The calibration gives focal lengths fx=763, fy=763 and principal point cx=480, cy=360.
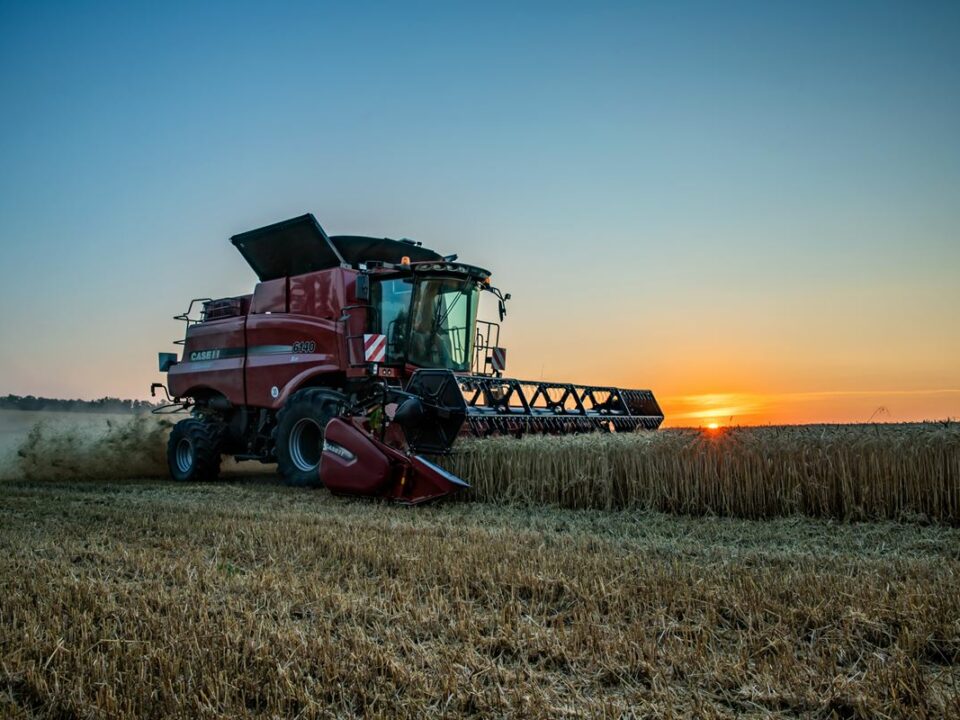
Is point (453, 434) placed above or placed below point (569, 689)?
above

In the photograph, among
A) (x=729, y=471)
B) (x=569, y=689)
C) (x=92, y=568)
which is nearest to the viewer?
(x=569, y=689)

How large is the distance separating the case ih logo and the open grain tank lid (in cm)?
133

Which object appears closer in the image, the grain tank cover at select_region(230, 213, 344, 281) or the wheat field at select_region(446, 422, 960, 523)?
the wheat field at select_region(446, 422, 960, 523)

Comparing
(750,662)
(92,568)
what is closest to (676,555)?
(750,662)

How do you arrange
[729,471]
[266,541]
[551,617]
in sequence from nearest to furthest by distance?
[551,617]
[266,541]
[729,471]

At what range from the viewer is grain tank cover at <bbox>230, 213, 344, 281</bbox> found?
10023 mm

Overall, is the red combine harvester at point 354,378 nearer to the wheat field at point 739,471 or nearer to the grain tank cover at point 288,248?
the grain tank cover at point 288,248

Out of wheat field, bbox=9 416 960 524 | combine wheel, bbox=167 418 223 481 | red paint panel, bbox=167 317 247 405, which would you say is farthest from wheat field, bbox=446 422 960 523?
combine wheel, bbox=167 418 223 481

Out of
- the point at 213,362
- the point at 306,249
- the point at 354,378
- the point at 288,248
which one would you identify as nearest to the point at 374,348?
the point at 354,378

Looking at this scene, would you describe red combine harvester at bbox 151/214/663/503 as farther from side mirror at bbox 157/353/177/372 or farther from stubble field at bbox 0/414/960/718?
stubble field at bbox 0/414/960/718

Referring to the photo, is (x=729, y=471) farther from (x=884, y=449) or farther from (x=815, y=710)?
(x=815, y=710)

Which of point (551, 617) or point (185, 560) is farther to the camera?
point (185, 560)

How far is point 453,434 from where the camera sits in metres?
7.60

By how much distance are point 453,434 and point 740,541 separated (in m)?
3.28
